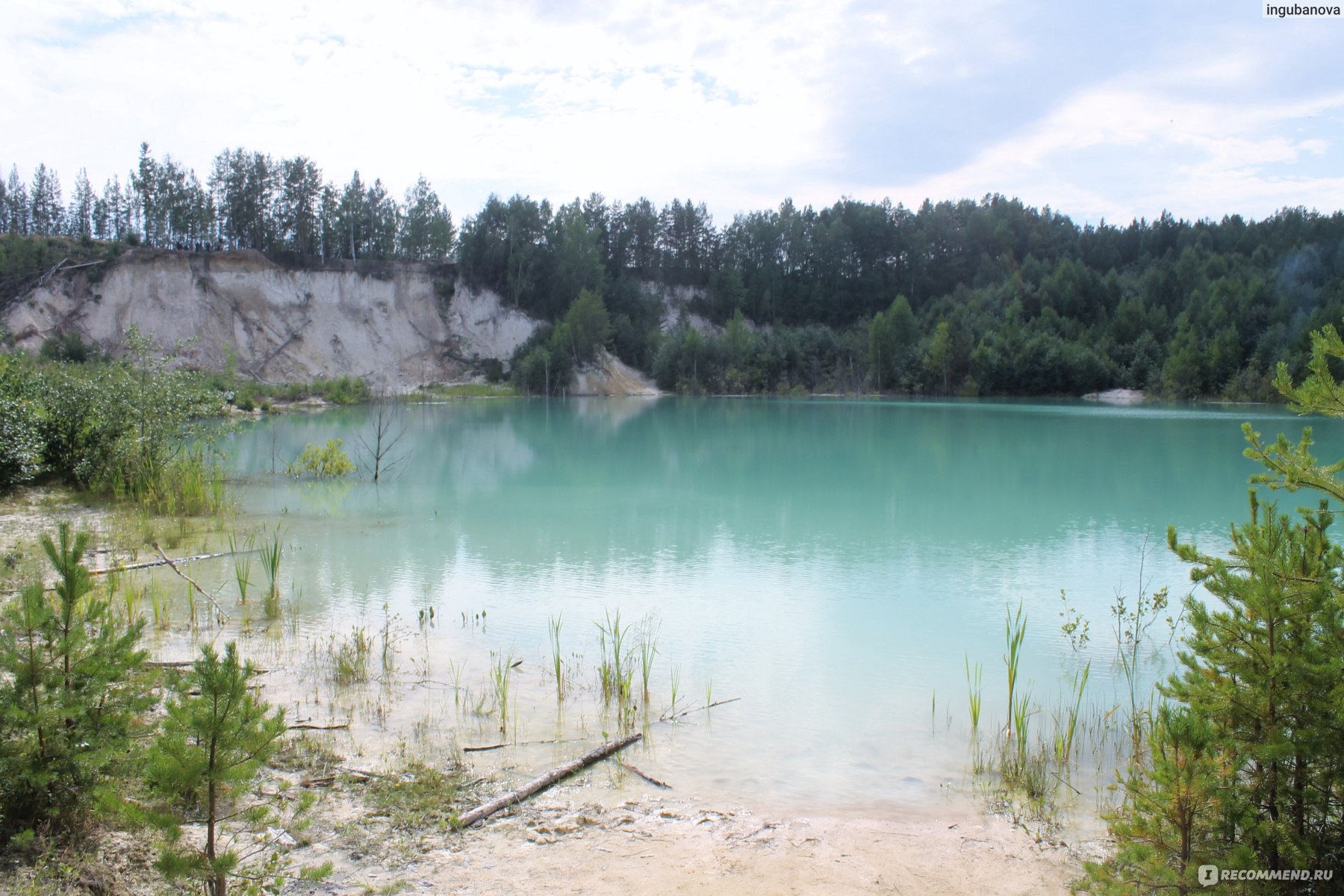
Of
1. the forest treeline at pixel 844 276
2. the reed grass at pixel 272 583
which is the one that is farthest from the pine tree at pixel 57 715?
the forest treeline at pixel 844 276

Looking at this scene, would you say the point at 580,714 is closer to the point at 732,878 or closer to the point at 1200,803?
the point at 732,878

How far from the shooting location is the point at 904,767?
5.84 metres

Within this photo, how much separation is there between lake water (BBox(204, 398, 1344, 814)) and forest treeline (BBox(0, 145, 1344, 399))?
4592 centimetres

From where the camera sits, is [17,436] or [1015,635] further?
[17,436]

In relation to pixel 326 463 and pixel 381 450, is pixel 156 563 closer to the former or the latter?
pixel 326 463

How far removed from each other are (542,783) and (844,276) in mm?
91724

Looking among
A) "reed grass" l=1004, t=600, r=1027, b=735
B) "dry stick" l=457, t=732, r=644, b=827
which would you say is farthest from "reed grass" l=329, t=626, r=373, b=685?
"reed grass" l=1004, t=600, r=1027, b=735

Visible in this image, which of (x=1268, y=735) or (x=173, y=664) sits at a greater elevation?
Answer: (x=1268, y=735)

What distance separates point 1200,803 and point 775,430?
110 feet

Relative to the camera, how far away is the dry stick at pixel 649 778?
530 cm

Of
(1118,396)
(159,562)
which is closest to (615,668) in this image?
(159,562)

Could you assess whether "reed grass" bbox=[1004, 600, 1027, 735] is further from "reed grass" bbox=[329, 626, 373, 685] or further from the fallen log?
the fallen log

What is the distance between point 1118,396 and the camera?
2687 inches

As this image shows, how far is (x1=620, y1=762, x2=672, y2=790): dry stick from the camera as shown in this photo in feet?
17.4
